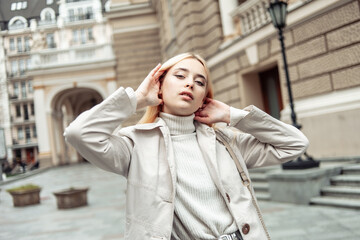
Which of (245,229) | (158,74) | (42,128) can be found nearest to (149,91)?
(158,74)

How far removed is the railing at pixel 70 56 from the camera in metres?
22.7

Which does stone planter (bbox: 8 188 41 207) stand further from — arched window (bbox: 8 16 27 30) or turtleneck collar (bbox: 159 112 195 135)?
turtleneck collar (bbox: 159 112 195 135)

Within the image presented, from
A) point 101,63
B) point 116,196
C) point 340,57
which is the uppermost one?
point 101,63

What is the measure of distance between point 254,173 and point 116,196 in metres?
3.55

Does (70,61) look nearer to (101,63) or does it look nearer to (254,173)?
(101,63)

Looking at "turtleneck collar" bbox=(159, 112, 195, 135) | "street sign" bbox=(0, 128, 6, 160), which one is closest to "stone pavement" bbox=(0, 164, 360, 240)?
"turtleneck collar" bbox=(159, 112, 195, 135)

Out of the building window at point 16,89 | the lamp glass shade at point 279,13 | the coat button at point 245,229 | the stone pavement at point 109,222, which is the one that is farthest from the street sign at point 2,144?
the building window at point 16,89

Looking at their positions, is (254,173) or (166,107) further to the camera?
(254,173)

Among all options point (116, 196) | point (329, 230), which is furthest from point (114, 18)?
point (329, 230)

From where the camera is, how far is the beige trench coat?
1.52m

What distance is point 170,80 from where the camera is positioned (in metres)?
1.77

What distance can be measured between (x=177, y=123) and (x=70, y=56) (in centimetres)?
2284

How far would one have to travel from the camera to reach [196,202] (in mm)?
1605

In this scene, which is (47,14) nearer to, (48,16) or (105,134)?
(48,16)
